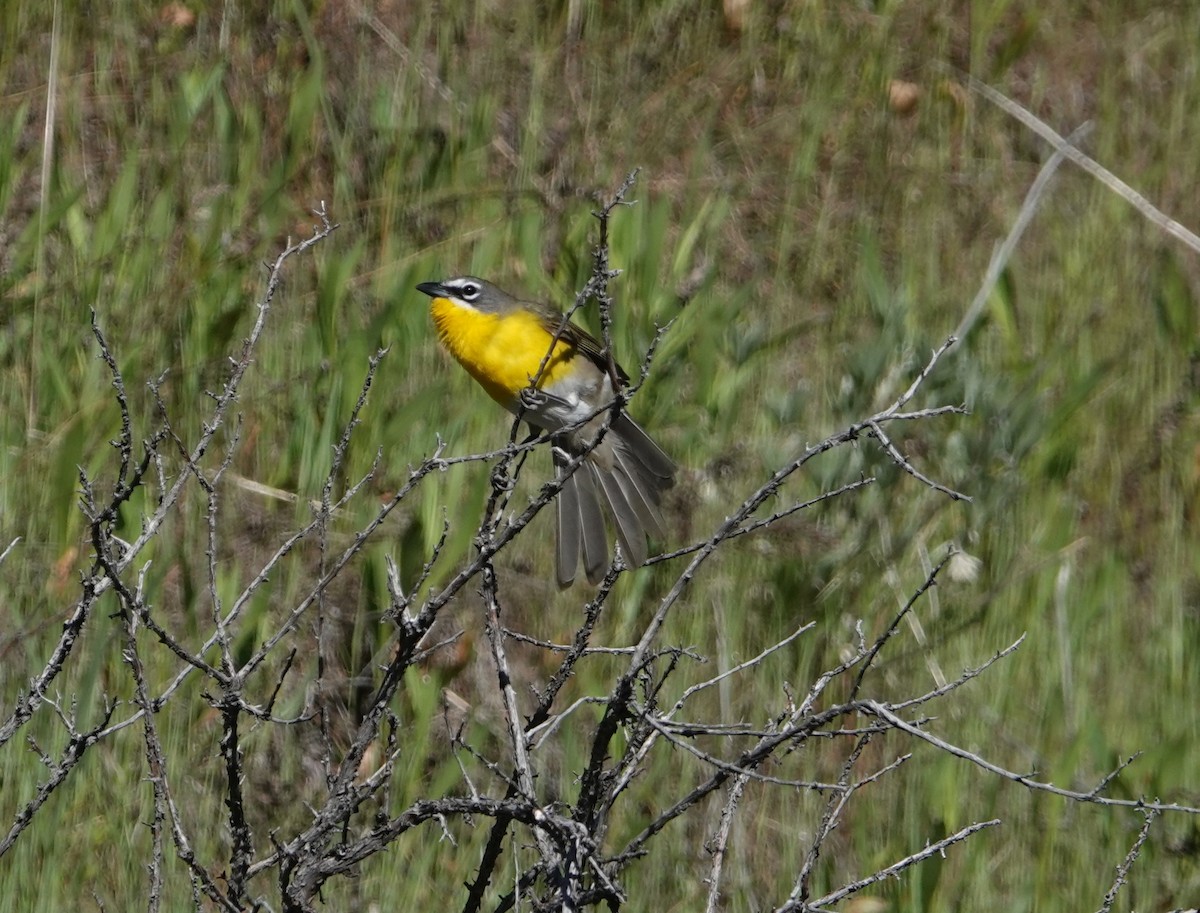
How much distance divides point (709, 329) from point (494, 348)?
0.79 m

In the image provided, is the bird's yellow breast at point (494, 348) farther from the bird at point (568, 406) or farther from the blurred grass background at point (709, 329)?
the blurred grass background at point (709, 329)

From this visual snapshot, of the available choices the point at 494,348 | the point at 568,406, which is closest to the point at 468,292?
the point at 494,348

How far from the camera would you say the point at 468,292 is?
4883 mm

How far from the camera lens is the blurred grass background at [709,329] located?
13.6 feet

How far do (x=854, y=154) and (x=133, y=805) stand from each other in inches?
138

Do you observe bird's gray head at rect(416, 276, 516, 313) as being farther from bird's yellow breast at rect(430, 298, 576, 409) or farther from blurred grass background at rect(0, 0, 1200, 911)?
blurred grass background at rect(0, 0, 1200, 911)

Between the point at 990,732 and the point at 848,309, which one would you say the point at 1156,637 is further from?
the point at 848,309

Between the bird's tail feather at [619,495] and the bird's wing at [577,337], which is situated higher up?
the bird's wing at [577,337]

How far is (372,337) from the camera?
15.8ft

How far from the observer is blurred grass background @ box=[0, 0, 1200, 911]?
13.6 ft

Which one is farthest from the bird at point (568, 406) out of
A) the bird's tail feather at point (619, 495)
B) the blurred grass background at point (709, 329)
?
the blurred grass background at point (709, 329)

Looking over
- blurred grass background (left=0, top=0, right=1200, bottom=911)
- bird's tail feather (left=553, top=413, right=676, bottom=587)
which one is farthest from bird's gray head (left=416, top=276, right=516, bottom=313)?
bird's tail feather (left=553, top=413, right=676, bottom=587)

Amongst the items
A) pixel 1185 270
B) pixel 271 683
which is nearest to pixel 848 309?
pixel 1185 270

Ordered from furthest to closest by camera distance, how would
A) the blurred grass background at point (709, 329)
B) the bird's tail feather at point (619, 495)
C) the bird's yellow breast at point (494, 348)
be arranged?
1. the bird's yellow breast at point (494, 348)
2. the bird's tail feather at point (619, 495)
3. the blurred grass background at point (709, 329)
